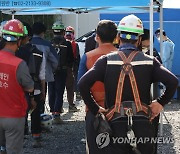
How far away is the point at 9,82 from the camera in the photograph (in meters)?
4.56

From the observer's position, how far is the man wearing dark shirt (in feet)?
12.2

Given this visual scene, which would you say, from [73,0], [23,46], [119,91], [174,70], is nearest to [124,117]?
[119,91]

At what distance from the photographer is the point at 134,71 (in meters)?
3.72

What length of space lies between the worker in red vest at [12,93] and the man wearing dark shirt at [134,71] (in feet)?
3.25

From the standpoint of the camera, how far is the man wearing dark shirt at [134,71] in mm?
3729

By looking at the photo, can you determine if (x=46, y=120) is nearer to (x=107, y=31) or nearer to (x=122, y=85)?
(x=107, y=31)

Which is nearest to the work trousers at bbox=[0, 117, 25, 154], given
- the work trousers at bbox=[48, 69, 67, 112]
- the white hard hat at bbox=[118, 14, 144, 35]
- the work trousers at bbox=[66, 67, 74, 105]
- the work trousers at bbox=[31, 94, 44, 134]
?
the white hard hat at bbox=[118, 14, 144, 35]

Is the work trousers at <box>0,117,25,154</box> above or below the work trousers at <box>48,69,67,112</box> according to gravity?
above

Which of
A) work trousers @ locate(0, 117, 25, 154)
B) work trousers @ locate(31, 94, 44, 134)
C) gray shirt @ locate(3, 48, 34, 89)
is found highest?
gray shirt @ locate(3, 48, 34, 89)

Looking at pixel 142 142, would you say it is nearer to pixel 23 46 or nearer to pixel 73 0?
pixel 23 46

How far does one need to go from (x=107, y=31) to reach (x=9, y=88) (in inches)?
46.2

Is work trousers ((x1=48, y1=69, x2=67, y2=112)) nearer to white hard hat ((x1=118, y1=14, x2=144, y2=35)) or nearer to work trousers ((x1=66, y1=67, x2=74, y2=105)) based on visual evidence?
work trousers ((x1=66, y1=67, x2=74, y2=105))

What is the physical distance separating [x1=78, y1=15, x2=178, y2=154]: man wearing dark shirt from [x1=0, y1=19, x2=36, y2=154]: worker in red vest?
989mm

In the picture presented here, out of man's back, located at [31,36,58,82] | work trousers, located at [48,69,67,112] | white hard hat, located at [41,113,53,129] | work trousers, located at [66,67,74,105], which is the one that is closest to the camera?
man's back, located at [31,36,58,82]
